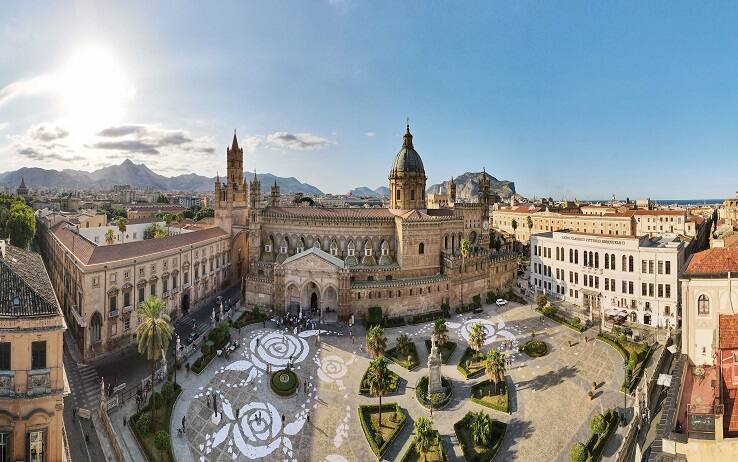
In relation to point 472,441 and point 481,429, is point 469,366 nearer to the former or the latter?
point 472,441

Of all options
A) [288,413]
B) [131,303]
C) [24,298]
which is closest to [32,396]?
[24,298]

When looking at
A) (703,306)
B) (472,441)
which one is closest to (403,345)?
(472,441)

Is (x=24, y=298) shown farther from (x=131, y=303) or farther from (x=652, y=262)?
(x=652, y=262)

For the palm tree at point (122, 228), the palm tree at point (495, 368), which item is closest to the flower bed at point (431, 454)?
the palm tree at point (495, 368)

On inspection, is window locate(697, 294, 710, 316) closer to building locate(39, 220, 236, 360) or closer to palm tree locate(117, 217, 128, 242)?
building locate(39, 220, 236, 360)

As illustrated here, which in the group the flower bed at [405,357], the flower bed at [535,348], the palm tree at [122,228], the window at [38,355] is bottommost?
the flower bed at [405,357]

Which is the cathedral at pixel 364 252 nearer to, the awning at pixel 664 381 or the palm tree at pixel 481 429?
the palm tree at pixel 481 429

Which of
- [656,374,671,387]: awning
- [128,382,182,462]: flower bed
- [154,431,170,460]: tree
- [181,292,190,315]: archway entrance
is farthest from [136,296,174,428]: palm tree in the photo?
[656,374,671,387]: awning
